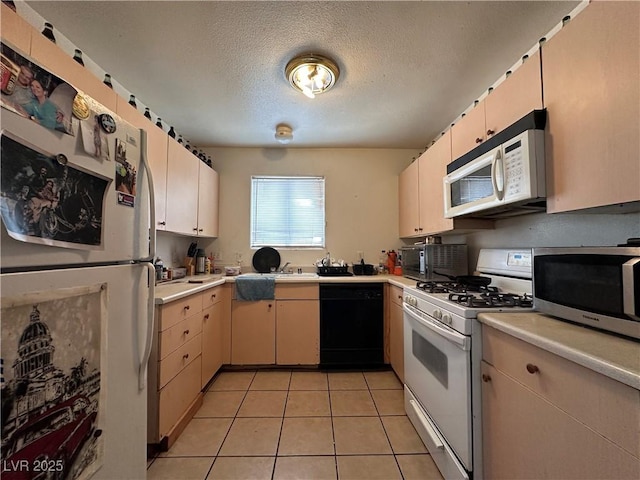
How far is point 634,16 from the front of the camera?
2.71 feet

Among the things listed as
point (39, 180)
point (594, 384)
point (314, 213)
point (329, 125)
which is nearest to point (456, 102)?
point (329, 125)

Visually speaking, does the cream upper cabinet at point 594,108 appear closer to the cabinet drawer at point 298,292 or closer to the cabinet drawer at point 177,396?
the cabinet drawer at point 298,292

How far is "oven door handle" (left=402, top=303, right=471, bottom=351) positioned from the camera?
4.00 feet

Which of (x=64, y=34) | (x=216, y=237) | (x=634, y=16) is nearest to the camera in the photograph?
(x=634, y=16)

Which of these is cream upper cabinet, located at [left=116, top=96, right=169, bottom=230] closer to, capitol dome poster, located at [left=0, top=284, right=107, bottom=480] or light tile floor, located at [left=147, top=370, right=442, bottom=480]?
capitol dome poster, located at [left=0, top=284, right=107, bottom=480]

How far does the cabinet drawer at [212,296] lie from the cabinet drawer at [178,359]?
0.26 metres

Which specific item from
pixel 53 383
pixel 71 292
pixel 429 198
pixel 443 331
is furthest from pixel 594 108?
pixel 53 383

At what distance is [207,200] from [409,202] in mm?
2224

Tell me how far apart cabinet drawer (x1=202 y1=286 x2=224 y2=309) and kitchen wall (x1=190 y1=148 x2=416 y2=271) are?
2.45ft

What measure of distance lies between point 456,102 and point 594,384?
2.22m

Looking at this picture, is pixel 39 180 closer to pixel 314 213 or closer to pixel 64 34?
pixel 64 34

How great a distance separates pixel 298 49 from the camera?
163 centimetres

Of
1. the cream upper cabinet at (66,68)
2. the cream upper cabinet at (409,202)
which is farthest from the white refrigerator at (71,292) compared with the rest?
the cream upper cabinet at (409,202)

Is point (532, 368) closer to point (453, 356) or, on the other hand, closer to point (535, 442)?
point (535, 442)
